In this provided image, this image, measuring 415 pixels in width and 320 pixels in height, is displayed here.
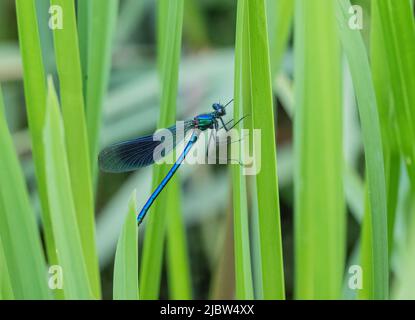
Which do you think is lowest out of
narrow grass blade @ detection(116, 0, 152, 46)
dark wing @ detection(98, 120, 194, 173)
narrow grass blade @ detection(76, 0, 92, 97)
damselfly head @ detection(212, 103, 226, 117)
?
dark wing @ detection(98, 120, 194, 173)

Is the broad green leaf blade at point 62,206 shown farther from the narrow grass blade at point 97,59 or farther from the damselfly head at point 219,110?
the damselfly head at point 219,110

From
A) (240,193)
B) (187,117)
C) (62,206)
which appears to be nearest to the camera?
(62,206)

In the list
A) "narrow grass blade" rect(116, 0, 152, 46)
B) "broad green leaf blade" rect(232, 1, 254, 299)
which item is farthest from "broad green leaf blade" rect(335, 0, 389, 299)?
"narrow grass blade" rect(116, 0, 152, 46)

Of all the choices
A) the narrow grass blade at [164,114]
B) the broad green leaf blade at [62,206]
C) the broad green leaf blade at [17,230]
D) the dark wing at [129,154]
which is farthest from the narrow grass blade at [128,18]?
the broad green leaf blade at [62,206]

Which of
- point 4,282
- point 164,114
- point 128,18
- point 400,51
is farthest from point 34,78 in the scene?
point 128,18

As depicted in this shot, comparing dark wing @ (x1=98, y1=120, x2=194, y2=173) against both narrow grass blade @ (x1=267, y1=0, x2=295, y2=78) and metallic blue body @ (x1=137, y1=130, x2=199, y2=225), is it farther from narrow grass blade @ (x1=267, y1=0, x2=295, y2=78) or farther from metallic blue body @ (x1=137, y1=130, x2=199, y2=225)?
narrow grass blade @ (x1=267, y1=0, x2=295, y2=78)

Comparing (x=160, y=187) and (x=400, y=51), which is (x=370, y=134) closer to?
(x=400, y=51)
